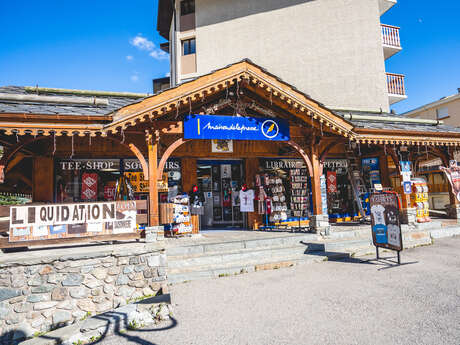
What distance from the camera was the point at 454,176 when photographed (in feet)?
38.7

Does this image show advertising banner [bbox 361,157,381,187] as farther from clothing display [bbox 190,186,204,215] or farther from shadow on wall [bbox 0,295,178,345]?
shadow on wall [bbox 0,295,178,345]

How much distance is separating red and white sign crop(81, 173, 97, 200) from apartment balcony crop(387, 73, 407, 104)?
61.4 feet

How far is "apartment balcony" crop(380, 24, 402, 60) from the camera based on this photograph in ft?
62.8

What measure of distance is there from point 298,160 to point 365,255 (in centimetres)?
490

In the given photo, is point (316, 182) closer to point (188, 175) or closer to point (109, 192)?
point (188, 175)

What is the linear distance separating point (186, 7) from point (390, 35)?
14685 millimetres

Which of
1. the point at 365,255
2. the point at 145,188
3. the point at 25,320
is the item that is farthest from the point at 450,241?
the point at 25,320

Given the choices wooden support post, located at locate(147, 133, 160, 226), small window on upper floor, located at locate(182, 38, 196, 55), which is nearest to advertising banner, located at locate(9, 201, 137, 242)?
wooden support post, located at locate(147, 133, 160, 226)

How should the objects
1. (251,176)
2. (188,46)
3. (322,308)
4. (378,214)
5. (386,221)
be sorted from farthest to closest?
(188,46) → (251,176) → (378,214) → (386,221) → (322,308)

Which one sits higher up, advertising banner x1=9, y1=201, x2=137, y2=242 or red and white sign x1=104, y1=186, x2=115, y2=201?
red and white sign x1=104, y1=186, x2=115, y2=201

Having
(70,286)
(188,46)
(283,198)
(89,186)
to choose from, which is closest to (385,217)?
(283,198)

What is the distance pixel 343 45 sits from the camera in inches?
706

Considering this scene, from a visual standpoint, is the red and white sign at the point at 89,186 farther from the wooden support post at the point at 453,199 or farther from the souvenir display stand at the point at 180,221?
the wooden support post at the point at 453,199

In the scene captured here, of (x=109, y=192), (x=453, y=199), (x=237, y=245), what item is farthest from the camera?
(x=453, y=199)
